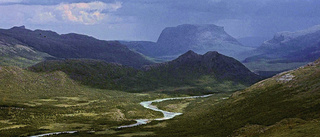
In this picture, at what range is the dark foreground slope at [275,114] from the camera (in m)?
74.4

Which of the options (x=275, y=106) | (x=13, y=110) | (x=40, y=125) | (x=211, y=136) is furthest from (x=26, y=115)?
(x=275, y=106)

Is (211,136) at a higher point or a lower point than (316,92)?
lower

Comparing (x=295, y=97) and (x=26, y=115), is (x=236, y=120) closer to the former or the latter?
(x=295, y=97)

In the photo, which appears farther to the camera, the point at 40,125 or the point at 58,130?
the point at 40,125

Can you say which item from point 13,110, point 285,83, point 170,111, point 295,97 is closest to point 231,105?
point 285,83

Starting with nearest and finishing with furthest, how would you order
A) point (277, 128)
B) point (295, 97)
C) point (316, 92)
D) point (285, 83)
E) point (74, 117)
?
point (277, 128) < point (316, 92) < point (295, 97) < point (285, 83) < point (74, 117)

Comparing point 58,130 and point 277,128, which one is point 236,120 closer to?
point 277,128

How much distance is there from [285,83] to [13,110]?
126608mm

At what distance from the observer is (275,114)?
310 feet

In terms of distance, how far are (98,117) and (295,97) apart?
90.8 m

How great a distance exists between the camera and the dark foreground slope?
7444cm

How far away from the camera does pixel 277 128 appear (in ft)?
249

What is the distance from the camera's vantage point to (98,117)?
521ft

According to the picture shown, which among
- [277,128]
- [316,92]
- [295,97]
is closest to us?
[277,128]
